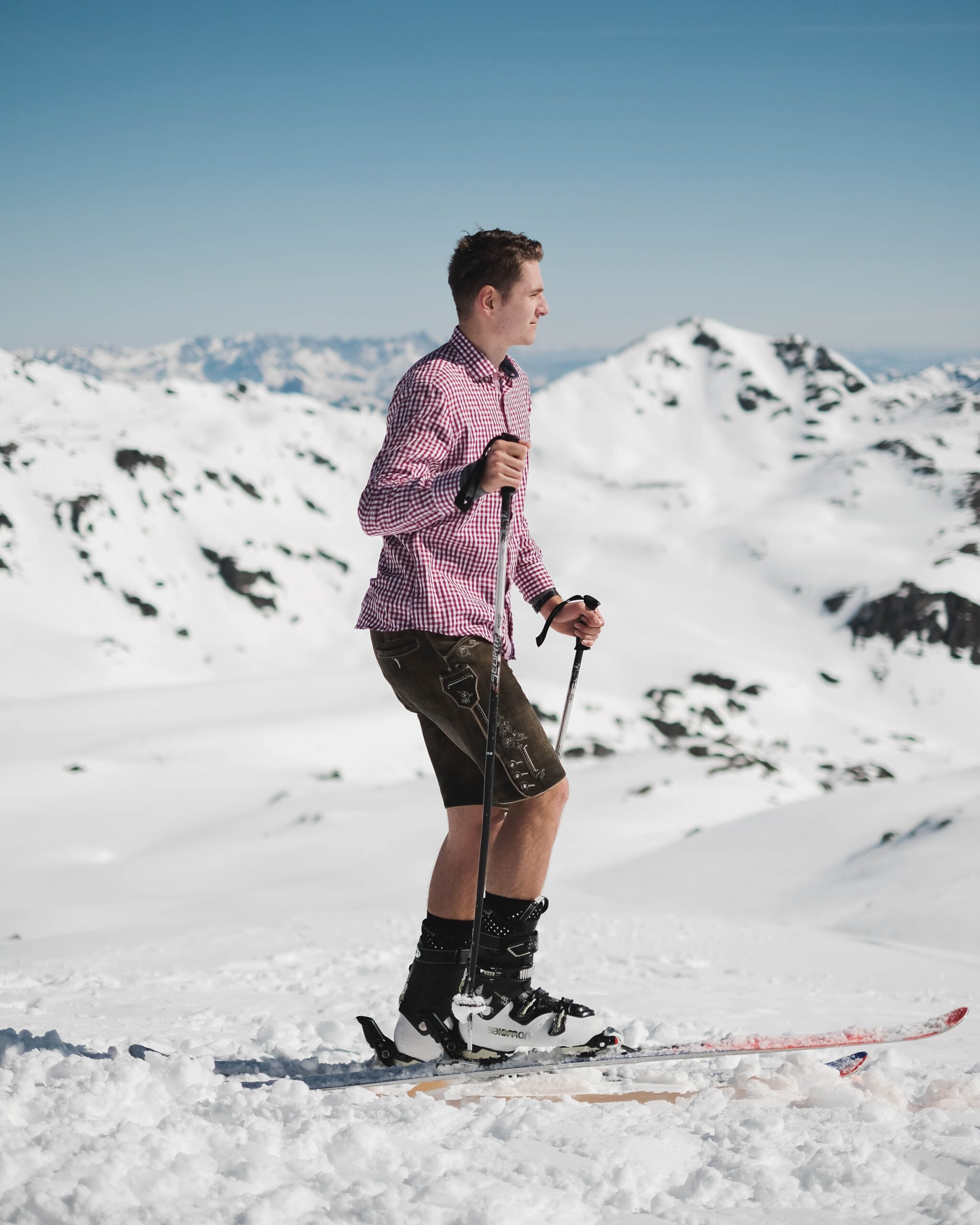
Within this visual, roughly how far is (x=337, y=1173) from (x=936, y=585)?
575 feet

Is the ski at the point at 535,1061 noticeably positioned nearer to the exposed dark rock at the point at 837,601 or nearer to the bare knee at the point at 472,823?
the bare knee at the point at 472,823

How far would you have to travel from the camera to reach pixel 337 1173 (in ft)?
11.3

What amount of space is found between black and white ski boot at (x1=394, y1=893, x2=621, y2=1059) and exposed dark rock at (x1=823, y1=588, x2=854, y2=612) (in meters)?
171

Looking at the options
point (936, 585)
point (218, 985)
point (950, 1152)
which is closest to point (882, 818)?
point (218, 985)

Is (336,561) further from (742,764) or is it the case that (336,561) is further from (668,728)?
(742,764)

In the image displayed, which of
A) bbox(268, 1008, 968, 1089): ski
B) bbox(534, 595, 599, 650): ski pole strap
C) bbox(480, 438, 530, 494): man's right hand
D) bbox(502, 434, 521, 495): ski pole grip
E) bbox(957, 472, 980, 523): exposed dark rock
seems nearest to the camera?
bbox(480, 438, 530, 494): man's right hand

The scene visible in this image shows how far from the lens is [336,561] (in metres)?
162

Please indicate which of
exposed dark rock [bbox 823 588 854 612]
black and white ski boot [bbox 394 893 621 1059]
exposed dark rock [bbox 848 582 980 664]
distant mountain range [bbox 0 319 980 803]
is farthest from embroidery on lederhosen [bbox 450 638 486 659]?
exposed dark rock [bbox 823 588 854 612]

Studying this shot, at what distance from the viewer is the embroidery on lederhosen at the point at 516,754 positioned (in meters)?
4.51

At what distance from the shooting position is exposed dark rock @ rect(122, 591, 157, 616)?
133m

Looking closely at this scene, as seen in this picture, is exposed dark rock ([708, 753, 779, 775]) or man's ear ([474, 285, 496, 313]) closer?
man's ear ([474, 285, 496, 313])

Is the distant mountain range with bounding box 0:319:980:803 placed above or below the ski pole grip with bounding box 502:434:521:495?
below

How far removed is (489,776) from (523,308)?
2.30m

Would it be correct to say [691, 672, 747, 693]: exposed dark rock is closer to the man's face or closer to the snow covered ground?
the snow covered ground
